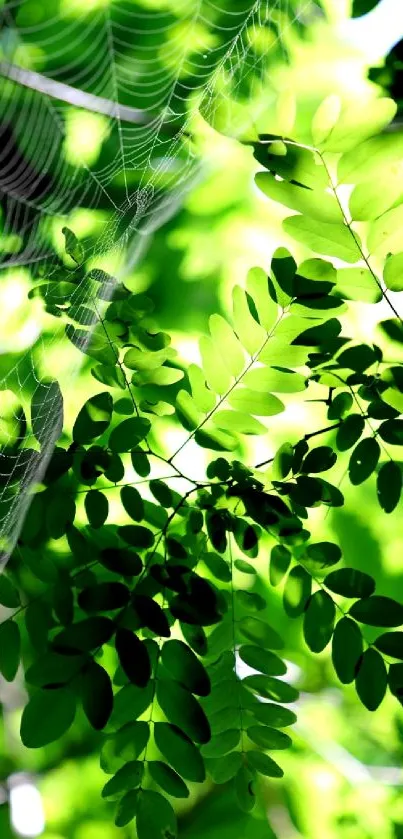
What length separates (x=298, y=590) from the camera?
2.73 ft

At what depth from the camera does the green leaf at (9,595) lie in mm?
812

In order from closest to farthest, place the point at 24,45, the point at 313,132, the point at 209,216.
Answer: the point at 313,132
the point at 24,45
the point at 209,216

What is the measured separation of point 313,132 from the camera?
73 cm

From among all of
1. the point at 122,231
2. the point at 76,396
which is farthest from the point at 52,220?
the point at 76,396

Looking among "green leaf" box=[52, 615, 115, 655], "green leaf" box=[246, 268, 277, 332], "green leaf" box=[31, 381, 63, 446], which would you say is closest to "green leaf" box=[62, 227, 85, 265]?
"green leaf" box=[31, 381, 63, 446]

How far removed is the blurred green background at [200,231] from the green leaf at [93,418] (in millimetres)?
573

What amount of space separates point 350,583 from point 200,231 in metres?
1.07

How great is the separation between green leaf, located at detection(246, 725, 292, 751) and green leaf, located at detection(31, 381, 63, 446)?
1.40ft

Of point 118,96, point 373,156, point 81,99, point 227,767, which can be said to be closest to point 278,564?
A: point 227,767

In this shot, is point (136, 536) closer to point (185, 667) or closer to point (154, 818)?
point (185, 667)

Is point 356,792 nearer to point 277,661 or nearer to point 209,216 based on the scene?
point 277,661

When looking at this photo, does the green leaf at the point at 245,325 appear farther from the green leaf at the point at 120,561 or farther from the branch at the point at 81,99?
the branch at the point at 81,99

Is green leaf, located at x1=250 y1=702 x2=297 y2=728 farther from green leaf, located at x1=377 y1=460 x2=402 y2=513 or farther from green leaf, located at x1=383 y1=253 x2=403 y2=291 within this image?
green leaf, located at x1=383 y1=253 x2=403 y2=291

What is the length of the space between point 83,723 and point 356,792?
0.61m
